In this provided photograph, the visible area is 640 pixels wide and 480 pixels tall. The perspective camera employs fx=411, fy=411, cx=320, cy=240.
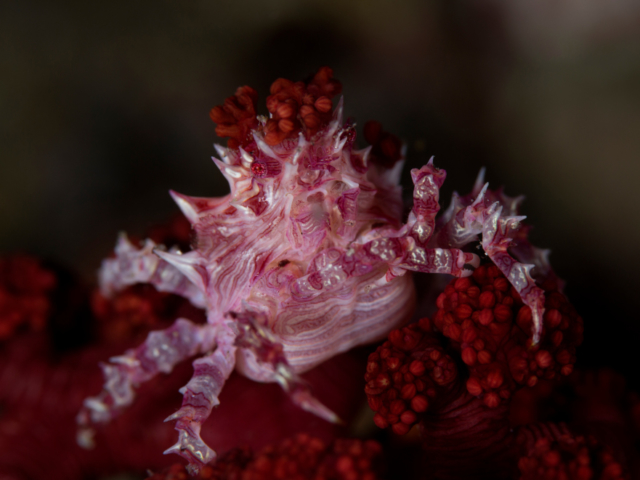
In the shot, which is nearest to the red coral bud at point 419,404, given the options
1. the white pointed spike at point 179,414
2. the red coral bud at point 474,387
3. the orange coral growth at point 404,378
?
the orange coral growth at point 404,378

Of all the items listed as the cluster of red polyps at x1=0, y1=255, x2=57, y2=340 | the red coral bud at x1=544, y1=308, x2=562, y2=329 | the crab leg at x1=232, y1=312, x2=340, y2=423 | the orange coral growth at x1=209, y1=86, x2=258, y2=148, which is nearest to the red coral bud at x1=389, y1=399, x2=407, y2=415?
the crab leg at x1=232, y1=312, x2=340, y2=423

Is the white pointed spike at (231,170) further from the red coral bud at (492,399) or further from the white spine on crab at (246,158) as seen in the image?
the red coral bud at (492,399)

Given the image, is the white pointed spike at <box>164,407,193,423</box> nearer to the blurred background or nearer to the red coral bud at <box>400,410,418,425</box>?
the red coral bud at <box>400,410,418,425</box>

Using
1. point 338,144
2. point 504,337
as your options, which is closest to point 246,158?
point 338,144

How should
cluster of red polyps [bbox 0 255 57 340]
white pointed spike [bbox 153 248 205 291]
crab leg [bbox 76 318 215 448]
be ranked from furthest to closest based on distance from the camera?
cluster of red polyps [bbox 0 255 57 340] < crab leg [bbox 76 318 215 448] < white pointed spike [bbox 153 248 205 291]

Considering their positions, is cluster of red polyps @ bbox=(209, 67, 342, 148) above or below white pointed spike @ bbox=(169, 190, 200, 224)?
above

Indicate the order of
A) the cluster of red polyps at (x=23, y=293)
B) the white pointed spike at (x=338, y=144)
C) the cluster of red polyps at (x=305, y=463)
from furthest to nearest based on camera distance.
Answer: the cluster of red polyps at (x=23, y=293) → the white pointed spike at (x=338, y=144) → the cluster of red polyps at (x=305, y=463)

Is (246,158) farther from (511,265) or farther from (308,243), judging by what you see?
(511,265)

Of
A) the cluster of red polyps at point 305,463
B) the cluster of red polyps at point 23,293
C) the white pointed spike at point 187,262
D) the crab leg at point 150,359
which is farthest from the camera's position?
the cluster of red polyps at point 23,293
